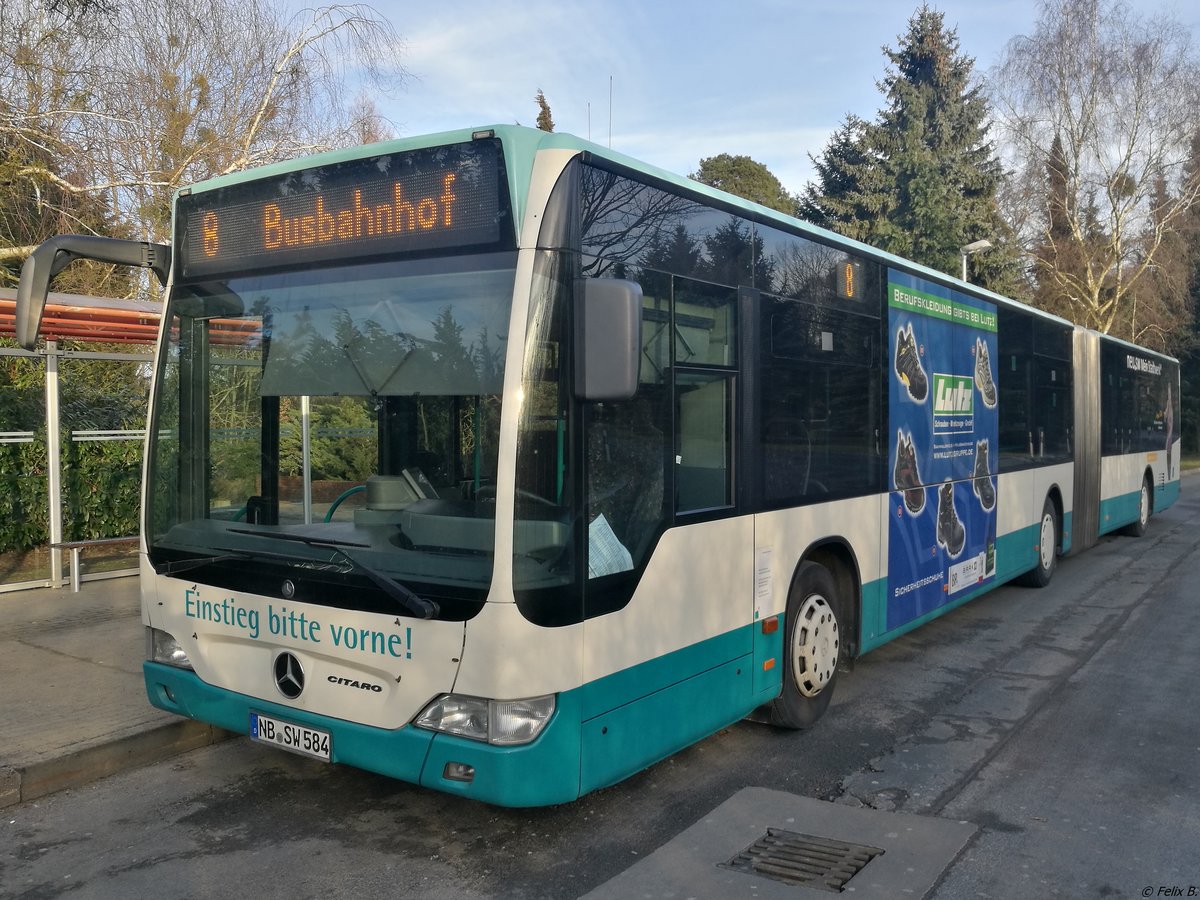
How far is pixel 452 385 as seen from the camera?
13.4 ft

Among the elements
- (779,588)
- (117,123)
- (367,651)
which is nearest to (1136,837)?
(779,588)

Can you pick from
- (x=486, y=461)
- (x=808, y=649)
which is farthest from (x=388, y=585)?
(x=808, y=649)

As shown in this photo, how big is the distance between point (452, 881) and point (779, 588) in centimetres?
238

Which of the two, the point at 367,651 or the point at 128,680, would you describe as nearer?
the point at 367,651

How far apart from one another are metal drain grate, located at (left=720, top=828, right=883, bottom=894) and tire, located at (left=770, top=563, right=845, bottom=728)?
4.39ft

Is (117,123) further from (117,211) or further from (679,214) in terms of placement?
→ (679,214)

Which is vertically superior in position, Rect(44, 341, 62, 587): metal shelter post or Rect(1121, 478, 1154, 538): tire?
Rect(44, 341, 62, 587): metal shelter post

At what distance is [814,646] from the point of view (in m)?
5.93

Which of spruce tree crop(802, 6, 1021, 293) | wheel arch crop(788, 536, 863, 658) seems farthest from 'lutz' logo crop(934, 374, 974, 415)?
spruce tree crop(802, 6, 1021, 293)

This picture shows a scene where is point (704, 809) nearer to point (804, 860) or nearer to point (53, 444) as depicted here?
point (804, 860)

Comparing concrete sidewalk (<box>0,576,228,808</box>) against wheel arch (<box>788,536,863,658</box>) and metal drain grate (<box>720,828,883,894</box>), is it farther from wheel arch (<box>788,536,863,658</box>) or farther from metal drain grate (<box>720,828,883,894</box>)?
wheel arch (<box>788,536,863,658</box>)

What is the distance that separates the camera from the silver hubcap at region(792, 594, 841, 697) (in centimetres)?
582

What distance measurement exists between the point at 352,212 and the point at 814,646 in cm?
356

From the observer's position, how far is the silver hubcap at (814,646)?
5820 mm
